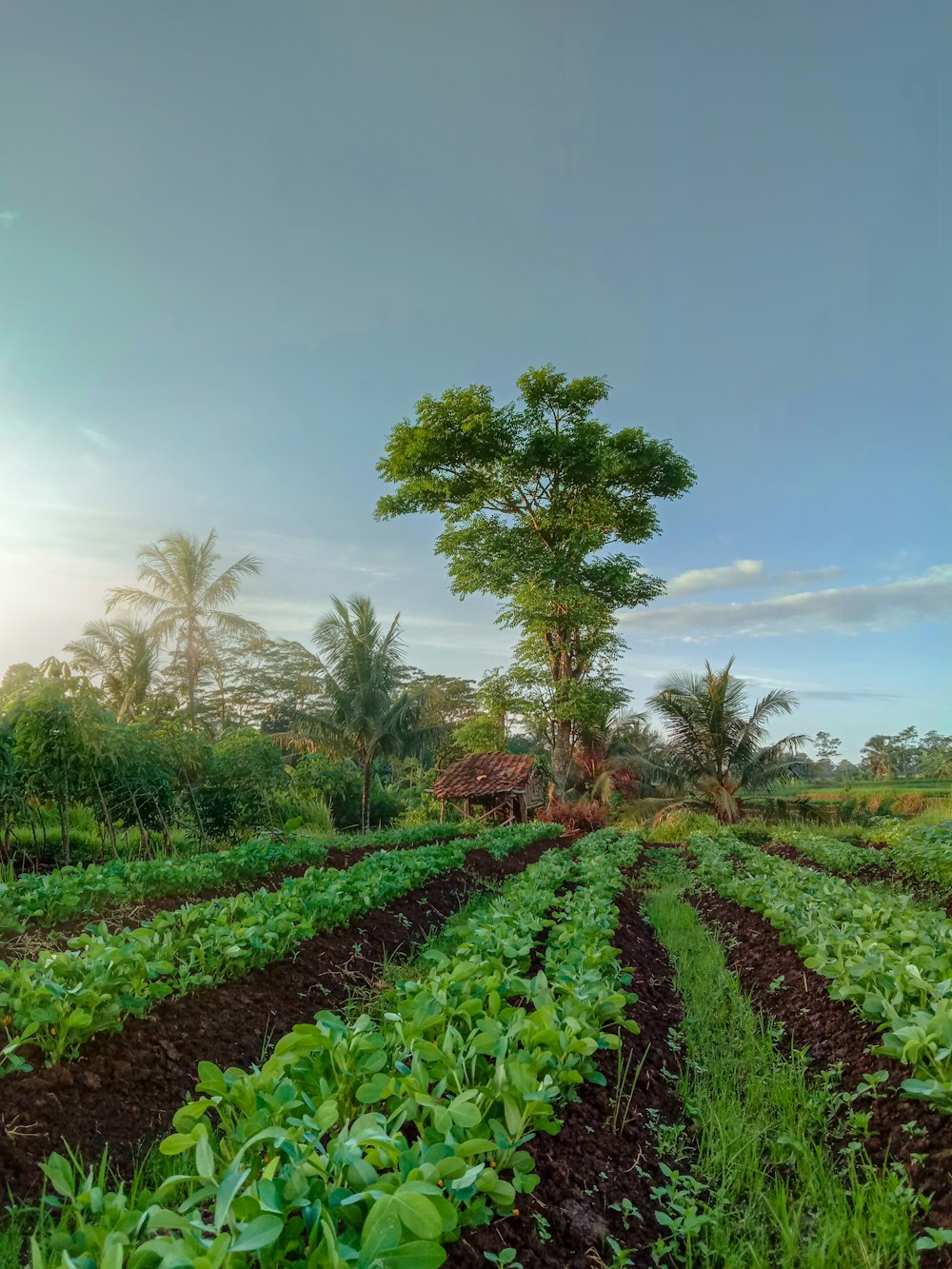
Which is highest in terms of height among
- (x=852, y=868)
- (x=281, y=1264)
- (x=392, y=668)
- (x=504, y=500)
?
(x=504, y=500)

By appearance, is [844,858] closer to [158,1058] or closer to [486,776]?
[158,1058]

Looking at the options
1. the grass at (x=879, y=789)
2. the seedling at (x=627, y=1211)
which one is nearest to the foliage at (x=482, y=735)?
the grass at (x=879, y=789)

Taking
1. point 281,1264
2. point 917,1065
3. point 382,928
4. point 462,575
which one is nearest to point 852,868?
point 382,928

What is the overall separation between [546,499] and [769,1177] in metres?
23.4

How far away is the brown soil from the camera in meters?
2.48

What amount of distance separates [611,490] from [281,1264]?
83.2ft

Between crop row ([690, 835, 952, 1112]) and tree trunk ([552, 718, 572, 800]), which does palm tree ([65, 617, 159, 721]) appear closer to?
tree trunk ([552, 718, 572, 800])

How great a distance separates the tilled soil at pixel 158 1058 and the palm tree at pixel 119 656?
2714 centimetres

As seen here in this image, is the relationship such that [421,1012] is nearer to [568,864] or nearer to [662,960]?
[662,960]

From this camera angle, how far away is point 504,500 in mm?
25156

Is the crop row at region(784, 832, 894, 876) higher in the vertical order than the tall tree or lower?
lower

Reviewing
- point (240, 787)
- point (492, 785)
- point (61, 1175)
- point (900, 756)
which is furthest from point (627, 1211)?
point (900, 756)

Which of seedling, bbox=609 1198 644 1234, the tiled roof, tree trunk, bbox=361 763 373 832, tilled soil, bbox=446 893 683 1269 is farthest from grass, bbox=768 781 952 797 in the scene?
seedling, bbox=609 1198 644 1234

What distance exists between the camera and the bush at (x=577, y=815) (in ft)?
72.5
